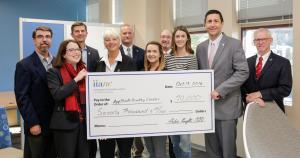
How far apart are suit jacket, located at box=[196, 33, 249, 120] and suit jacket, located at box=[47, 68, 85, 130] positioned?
1224mm

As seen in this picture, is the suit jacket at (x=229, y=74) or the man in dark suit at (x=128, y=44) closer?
the suit jacket at (x=229, y=74)

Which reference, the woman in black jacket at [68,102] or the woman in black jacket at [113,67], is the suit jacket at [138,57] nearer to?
the woman in black jacket at [113,67]

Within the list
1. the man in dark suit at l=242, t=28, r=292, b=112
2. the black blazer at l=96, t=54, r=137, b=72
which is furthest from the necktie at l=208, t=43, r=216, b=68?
the black blazer at l=96, t=54, r=137, b=72

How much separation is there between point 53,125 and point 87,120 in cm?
28

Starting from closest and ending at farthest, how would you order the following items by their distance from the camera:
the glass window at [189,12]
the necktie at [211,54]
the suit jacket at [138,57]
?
the necktie at [211,54] → the suit jacket at [138,57] → the glass window at [189,12]

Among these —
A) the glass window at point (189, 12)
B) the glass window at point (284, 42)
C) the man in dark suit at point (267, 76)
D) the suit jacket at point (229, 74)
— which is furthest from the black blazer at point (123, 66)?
Answer: the glass window at point (189, 12)

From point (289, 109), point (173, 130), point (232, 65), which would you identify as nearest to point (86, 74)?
point (173, 130)

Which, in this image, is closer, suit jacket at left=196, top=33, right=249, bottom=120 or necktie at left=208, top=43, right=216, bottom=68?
suit jacket at left=196, top=33, right=249, bottom=120

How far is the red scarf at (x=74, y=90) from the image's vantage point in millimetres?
2539

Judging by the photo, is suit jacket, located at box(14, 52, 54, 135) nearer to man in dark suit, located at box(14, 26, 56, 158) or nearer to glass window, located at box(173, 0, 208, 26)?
man in dark suit, located at box(14, 26, 56, 158)

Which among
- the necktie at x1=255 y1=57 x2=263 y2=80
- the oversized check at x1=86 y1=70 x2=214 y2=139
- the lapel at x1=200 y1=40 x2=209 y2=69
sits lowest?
the oversized check at x1=86 y1=70 x2=214 y2=139

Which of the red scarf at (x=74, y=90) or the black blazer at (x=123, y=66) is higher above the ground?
the black blazer at (x=123, y=66)

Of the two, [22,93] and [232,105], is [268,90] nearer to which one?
[232,105]

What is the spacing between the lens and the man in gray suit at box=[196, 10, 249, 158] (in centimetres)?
277
